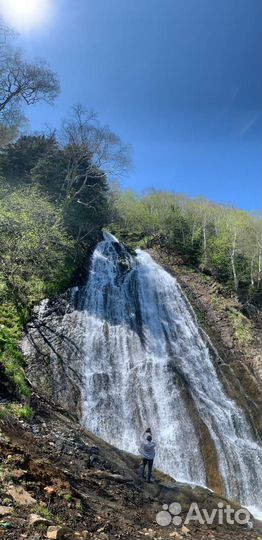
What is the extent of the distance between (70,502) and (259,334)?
22.7 meters

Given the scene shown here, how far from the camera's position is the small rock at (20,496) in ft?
15.0

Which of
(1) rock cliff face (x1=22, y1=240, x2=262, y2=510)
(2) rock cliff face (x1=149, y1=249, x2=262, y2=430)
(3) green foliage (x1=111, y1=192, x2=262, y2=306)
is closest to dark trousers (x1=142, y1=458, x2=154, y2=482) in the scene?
(1) rock cliff face (x1=22, y1=240, x2=262, y2=510)

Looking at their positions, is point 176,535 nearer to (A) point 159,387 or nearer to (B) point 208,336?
(A) point 159,387

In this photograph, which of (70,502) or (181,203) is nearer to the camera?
(70,502)

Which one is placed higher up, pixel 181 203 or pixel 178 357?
pixel 181 203

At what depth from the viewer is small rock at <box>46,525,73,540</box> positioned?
405cm

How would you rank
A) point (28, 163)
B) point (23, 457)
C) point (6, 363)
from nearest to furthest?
1. point (23, 457)
2. point (6, 363)
3. point (28, 163)

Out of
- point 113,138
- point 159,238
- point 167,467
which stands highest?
point 113,138

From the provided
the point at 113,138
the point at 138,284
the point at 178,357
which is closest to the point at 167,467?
the point at 178,357

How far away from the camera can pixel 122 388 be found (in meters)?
16.0

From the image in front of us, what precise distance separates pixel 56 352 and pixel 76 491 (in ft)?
34.9

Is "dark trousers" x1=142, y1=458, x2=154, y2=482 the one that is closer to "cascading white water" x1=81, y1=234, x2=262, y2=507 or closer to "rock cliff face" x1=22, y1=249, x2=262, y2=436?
"cascading white water" x1=81, y1=234, x2=262, y2=507

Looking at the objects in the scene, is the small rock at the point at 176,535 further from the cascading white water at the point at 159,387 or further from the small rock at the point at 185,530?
the cascading white water at the point at 159,387

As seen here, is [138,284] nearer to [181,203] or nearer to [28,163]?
[28,163]
